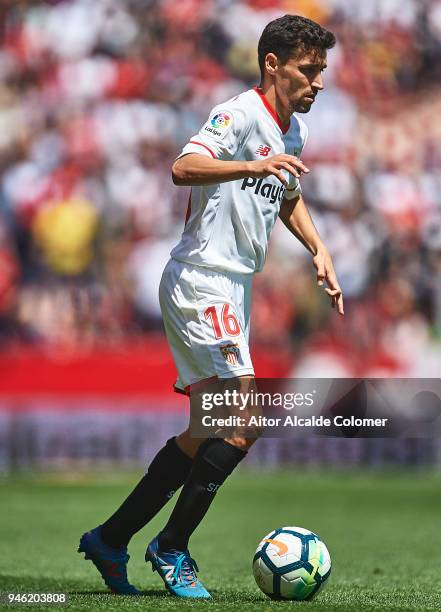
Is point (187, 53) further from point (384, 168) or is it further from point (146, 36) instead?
point (384, 168)

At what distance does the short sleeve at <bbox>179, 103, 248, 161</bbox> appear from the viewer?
4.01 meters

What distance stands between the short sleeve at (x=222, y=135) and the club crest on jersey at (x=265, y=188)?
12cm

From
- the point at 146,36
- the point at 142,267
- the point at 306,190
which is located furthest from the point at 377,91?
the point at 142,267

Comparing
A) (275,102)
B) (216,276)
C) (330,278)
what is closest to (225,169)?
(216,276)

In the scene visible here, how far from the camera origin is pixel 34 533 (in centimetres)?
777

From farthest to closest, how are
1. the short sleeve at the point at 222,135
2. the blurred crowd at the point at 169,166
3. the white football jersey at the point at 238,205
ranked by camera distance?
the blurred crowd at the point at 169,166, the white football jersey at the point at 238,205, the short sleeve at the point at 222,135

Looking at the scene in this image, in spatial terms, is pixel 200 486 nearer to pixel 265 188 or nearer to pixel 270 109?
pixel 265 188

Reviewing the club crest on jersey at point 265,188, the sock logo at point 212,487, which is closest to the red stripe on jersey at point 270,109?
the club crest on jersey at point 265,188

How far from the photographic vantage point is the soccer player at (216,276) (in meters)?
4.05

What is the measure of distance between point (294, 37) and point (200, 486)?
5.51 ft

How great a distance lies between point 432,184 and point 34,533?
776 centimetres

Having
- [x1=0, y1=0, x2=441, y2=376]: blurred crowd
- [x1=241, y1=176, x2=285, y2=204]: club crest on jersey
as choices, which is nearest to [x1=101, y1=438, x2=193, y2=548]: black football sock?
[x1=241, y1=176, x2=285, y2=204]: club crest on jersey

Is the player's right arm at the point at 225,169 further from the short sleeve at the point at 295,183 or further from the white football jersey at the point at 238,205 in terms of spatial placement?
the short sleeve at the point at 295,183

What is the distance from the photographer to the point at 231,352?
405cm
